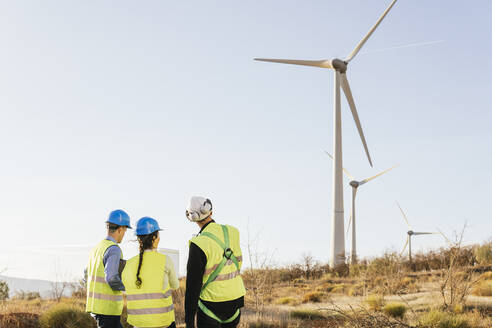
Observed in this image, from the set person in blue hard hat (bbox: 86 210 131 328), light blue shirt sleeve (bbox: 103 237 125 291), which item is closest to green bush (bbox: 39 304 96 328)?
person in blue hard hat (bbox: 86 210 131 328)

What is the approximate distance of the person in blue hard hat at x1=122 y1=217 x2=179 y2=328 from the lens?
511 cm

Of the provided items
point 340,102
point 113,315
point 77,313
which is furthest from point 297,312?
point 340,102

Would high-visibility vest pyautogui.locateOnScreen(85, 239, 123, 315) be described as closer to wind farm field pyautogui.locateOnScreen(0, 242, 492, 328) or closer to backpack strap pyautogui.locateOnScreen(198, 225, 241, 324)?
backpack strap pyautogui.locateOnScreen(198, 225, 241, 324)

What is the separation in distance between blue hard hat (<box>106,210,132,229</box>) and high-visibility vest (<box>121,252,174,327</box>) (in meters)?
0.71

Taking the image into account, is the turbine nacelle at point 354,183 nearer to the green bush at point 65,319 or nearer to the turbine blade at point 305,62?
the turbine blade at point 305,62

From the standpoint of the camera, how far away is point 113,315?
5.61 m

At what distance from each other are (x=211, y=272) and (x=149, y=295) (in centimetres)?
78

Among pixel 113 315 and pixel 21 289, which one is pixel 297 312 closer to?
pixel 113 315

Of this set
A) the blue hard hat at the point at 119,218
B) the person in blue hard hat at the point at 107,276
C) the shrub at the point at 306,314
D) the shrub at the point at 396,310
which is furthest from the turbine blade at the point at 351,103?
the person in blue hard hat at the point at 107,276

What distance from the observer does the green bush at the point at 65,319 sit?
11.0 metres

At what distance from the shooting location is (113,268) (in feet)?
17.5

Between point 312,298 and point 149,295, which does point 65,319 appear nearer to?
point 149,295

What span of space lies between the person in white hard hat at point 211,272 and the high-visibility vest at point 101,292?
1173 mm

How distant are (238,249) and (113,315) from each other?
68.0 inches
